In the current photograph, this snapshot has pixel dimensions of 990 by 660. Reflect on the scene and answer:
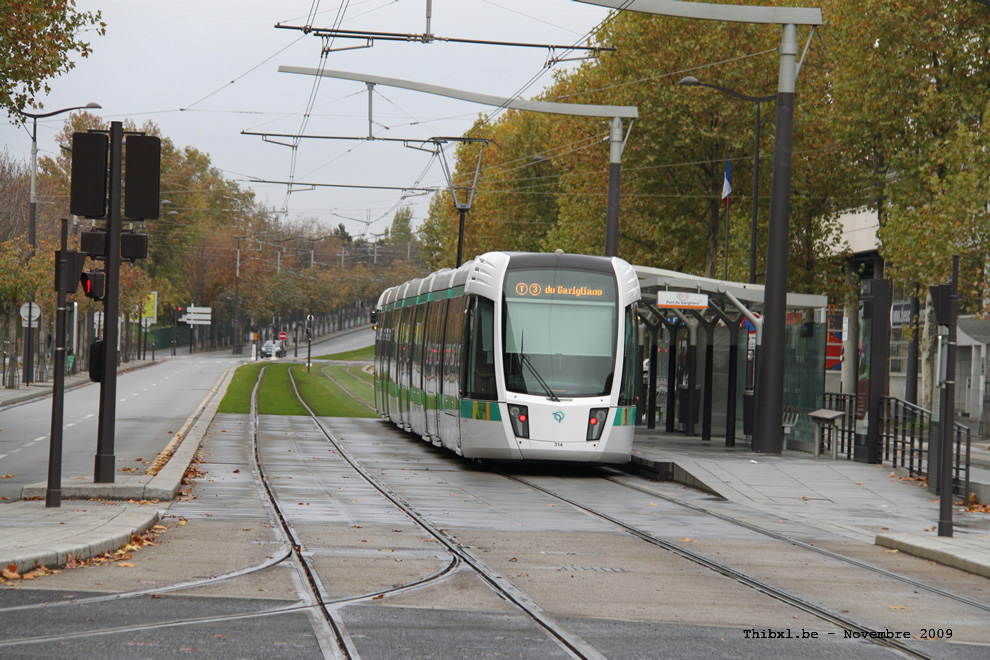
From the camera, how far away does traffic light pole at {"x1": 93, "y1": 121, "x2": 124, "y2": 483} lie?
1401 cm

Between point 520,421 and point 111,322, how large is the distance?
6647mm

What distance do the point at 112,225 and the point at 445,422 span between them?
341 inches

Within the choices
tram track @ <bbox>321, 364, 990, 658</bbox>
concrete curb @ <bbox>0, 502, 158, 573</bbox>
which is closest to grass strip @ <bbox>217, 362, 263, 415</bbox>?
tram track @ <bbox>321, 364, 990, 658</bbox>

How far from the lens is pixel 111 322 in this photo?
14.4 m

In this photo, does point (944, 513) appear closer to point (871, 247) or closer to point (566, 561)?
point (566, 561)

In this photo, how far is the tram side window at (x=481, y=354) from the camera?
63.4ft

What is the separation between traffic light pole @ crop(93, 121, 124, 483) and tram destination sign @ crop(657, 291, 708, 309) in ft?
32.0

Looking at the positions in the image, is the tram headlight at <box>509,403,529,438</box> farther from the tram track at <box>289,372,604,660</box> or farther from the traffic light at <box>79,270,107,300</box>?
the traffic light at <box>79,270,107,300</box>

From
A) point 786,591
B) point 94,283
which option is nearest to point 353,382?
point 94,283

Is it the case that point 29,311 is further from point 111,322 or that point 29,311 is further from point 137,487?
point 137,487

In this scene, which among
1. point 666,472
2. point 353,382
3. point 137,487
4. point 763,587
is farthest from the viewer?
point 353,382

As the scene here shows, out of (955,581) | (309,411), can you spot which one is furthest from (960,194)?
(955,581)

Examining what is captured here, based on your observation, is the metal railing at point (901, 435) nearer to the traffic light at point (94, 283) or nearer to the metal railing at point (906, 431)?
the metal railing at point (906, 431)

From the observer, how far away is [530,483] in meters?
18.7
